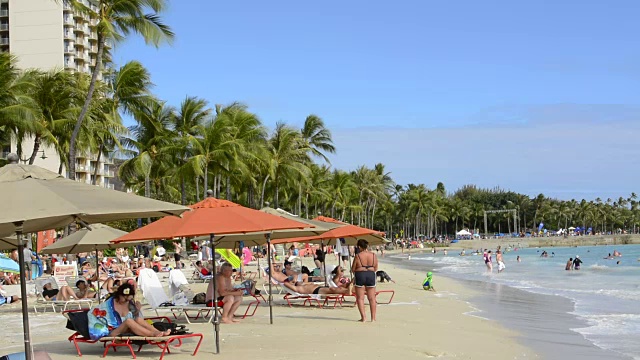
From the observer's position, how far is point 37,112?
30141 millimetres

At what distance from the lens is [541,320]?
1642 centimetres

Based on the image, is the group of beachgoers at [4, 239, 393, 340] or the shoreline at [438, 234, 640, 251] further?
the shoreline at [438, 234, 640, 251]

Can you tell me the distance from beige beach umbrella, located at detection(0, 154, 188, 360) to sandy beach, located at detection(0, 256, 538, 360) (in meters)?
2.71

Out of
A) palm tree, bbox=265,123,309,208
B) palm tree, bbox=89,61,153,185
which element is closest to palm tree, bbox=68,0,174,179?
palm tree, bbox=89,61,153,185

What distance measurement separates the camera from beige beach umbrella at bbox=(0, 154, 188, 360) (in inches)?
230

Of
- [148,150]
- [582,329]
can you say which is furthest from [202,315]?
[148,150]

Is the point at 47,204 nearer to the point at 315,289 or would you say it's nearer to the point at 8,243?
the point at 8,243

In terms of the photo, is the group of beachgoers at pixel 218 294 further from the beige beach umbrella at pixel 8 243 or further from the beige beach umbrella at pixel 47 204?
the beige beach umbrella at pixel 47 204

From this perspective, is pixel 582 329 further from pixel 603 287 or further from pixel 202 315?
pixel 603 287

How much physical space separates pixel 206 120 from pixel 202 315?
33.4 m

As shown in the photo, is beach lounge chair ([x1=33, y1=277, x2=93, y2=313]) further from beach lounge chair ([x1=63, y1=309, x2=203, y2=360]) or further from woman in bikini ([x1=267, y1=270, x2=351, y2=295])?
beach lounge chair ([x1=63, y1=309, x2=203, y2=360])

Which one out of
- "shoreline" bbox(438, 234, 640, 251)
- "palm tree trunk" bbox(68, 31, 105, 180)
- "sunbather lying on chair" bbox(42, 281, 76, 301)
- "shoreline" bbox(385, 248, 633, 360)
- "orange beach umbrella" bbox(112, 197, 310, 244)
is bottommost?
"shoreline" bbox(385, 248, 633, 360)

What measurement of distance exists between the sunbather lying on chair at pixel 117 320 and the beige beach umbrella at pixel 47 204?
2044 millimetres

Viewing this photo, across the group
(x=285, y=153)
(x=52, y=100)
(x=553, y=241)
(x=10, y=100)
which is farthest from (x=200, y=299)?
(x=553, y=241)
